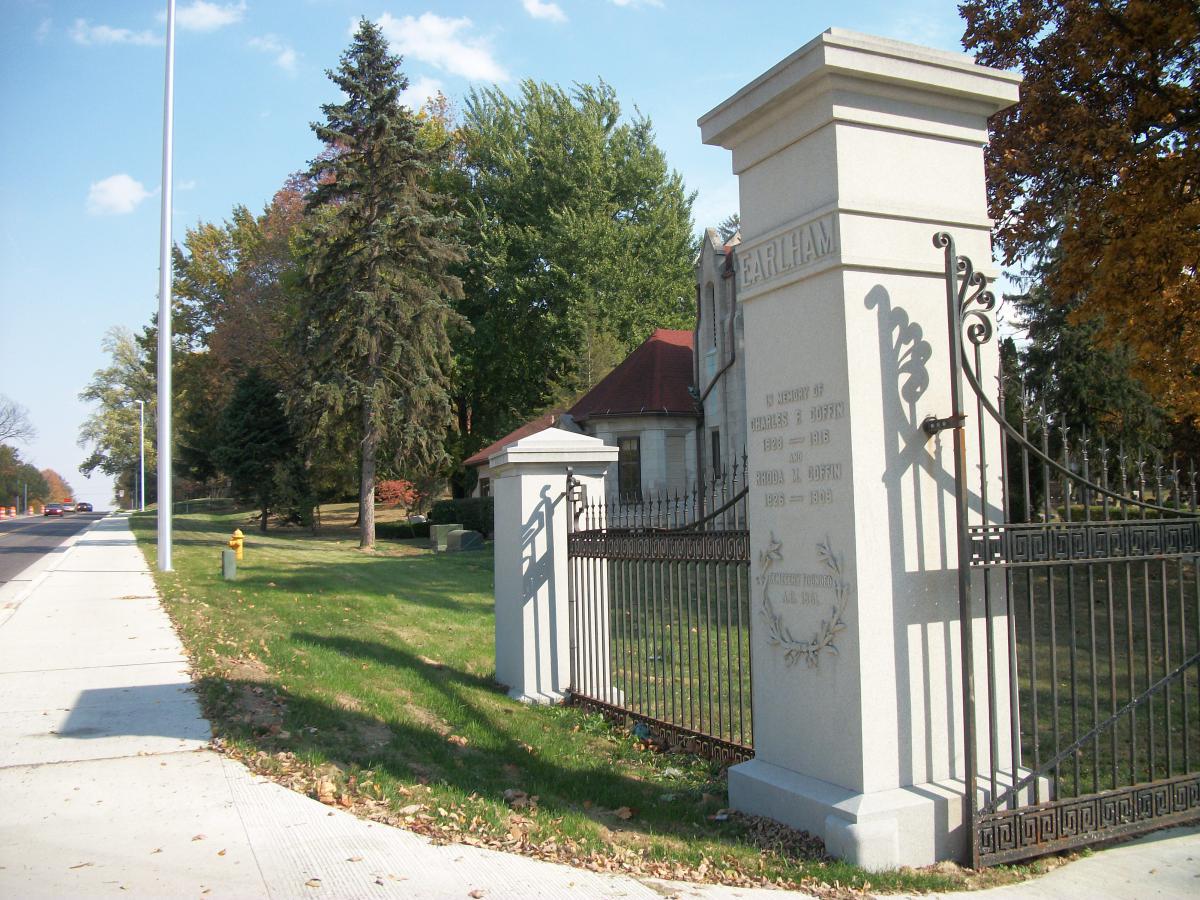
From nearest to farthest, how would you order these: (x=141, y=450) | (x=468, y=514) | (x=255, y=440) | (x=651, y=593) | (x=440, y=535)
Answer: (x=651, y=593) → (x=440, y=535) → (x=255, y=440) → (x=468, y=514) → (x=141, y=450)

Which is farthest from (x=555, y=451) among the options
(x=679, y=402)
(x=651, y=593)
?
(x=679, y=402)

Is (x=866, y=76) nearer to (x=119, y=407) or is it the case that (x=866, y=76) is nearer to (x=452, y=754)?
(x=452, y=754)

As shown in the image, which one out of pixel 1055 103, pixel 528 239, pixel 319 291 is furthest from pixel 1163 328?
pixel 528 239

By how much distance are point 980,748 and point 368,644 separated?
6.92 meters

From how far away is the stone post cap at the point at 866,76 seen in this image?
181 inches

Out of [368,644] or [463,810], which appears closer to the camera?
[463,810]

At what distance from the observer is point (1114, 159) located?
13508 millimetres

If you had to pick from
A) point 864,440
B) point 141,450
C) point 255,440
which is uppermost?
point 141,450

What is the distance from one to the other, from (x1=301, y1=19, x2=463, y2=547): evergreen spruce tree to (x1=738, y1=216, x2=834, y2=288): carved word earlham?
83.9 feet

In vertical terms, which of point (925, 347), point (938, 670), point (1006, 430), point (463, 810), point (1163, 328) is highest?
point (1163, 328)

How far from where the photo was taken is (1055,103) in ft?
47.1

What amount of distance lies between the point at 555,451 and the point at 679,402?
25423 mm

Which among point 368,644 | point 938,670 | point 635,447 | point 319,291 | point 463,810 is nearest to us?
point 938,670

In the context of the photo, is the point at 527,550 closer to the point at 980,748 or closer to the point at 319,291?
the point at 980,748
